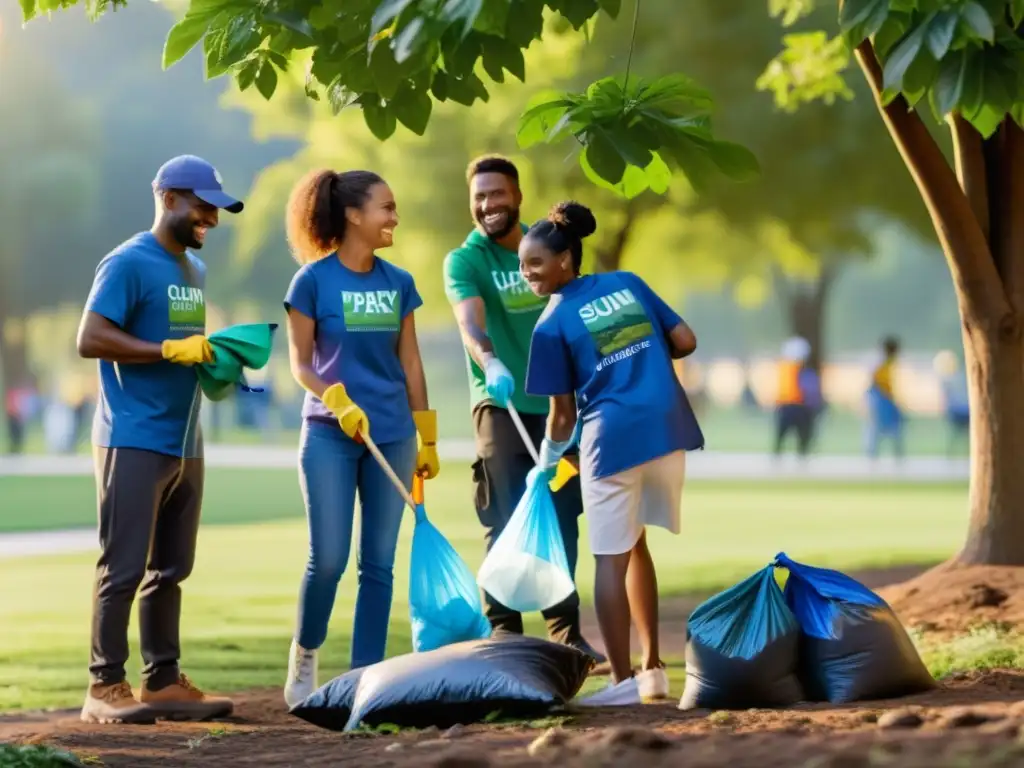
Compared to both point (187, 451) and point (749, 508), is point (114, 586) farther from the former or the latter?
point (749, 508)

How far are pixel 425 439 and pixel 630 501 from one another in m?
0.96

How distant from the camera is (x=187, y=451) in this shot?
6930 mm

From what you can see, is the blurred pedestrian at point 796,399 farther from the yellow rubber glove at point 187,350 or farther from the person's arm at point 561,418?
the yellow rubber glove at point 187,350

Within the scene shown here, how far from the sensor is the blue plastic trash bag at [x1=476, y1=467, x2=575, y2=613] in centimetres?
674

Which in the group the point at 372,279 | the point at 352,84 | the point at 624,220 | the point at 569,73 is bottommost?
the point at 372,279

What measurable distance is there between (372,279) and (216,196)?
0.67 m

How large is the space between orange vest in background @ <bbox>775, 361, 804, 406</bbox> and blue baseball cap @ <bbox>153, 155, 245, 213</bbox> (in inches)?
850

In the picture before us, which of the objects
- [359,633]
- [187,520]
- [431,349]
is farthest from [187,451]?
[431,349]

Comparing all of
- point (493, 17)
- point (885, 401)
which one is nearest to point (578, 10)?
point (493, 17)

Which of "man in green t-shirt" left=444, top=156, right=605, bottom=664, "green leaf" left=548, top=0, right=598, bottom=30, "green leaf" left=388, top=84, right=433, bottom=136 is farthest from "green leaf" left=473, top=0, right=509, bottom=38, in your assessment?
"man in green t-shirt" left=444, top=156, right=605, bottom=664

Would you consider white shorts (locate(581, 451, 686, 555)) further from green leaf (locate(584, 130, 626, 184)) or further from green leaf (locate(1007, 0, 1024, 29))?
green leaf (locate(1007, 0, 1024, 29))

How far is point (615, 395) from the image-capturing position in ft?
21.4

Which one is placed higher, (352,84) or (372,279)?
(352,84)

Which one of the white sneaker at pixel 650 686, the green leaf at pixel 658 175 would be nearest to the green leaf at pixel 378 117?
the green leaf at pixel 658 175
